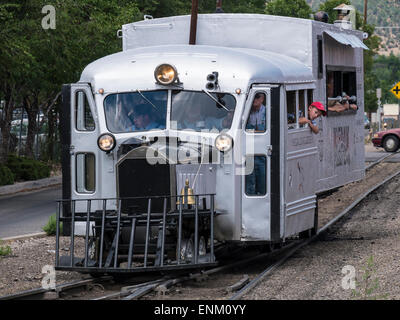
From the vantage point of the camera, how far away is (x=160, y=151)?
37.2 ft

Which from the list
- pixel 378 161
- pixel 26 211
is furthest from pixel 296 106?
pixel 378 161

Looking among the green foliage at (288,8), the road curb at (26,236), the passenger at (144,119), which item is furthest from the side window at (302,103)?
the green foliage at (288,8)

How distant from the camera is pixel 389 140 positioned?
130 ft

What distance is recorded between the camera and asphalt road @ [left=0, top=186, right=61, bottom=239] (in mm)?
17062

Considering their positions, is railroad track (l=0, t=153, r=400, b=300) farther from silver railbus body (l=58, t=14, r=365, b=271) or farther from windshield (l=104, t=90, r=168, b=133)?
windshield (l=104, t=90, r=168, b=133)

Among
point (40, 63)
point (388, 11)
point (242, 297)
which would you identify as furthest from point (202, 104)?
point (388, 11)

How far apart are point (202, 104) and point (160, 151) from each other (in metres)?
0.84

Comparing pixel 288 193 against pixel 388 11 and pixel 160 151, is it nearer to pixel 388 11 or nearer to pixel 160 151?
pixel 160 151

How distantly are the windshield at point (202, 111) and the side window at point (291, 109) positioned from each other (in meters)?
1.21

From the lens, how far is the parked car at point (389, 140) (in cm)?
3931

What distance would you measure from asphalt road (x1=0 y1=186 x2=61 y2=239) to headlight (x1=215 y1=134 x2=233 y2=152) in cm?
601

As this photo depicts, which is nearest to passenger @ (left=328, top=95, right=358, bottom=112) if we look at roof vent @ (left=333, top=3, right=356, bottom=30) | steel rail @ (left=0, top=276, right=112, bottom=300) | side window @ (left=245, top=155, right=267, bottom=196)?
roof vent @ (left=333, top=3, right=356, bottom=30)

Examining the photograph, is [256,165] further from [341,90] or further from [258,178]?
[341,90]

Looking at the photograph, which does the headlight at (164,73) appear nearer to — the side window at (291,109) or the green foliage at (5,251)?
the side window at (291,109)
